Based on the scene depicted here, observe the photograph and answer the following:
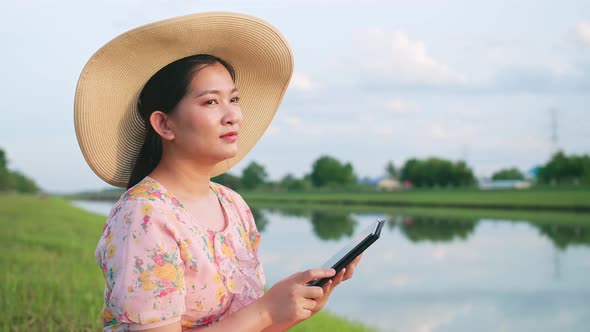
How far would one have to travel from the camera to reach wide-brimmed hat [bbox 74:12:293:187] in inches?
63.1

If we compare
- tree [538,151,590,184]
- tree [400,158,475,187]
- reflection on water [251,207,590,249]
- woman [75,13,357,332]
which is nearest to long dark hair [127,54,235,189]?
woman [75,13,357,332]

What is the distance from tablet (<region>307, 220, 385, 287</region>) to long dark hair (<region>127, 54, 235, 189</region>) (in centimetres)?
60

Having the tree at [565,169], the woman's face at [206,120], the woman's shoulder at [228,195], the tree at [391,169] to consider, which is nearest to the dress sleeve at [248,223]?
the woman's shoulder at [228,195]

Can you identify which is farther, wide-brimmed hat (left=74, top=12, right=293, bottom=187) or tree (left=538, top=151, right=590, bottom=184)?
tree (left=538, top=151, right=590, bottom=184)

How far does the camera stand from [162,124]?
5.21ft

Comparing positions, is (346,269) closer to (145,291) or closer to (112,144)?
(145,291)

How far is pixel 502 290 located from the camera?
11.2 metres

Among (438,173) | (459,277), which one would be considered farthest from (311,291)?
(438,173)

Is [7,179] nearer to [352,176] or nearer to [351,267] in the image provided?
[352,176]

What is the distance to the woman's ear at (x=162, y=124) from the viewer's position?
1.57 meters

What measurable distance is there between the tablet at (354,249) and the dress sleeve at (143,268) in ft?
1.13

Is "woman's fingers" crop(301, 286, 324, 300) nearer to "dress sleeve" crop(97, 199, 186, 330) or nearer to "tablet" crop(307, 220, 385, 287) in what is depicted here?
"tablet" crop(307, 220, 385, 287)

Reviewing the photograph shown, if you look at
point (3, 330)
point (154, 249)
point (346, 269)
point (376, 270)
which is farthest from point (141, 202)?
point (376, 270)

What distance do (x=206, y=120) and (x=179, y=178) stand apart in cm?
20
